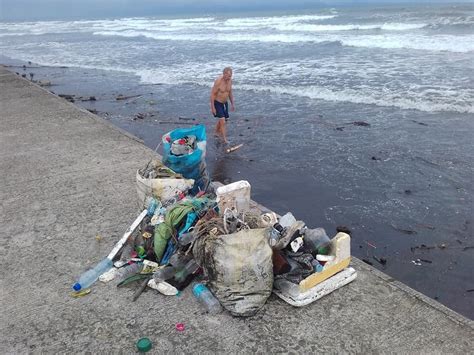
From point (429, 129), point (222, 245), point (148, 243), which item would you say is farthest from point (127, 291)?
point (429, 129)

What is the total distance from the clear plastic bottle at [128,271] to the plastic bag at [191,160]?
4.33 ft

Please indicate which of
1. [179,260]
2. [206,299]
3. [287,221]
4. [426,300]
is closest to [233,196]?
[287,221]

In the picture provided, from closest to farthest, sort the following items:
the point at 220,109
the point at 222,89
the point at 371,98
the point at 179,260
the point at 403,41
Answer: the point at 179,260
the point at 222,89
the point at 220,109
the point at 371,98
the point at 403,41

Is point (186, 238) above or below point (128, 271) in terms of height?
above

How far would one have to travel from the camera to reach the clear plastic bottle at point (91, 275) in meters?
3.94

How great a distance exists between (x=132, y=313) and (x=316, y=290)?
1.56 meters

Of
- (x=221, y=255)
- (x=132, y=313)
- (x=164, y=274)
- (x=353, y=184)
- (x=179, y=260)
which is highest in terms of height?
(x=221, y=255)

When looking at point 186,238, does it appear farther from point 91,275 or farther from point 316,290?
point 316,290

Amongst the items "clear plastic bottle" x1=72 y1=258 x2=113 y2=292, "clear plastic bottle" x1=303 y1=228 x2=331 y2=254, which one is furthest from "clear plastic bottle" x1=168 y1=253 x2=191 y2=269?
"clear plastic bottle" x1=303 y1=228 x2=331 y2=254

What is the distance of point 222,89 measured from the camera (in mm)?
9258

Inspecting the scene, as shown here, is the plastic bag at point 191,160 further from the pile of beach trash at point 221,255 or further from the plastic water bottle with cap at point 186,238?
the plastic water bottle with cap at point 186,238

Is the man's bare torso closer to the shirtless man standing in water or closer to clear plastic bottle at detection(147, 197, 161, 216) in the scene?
the shirtless man standing in water

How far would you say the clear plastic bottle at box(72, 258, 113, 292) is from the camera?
3938mm

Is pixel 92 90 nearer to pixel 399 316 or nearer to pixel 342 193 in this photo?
pixel 342 193
